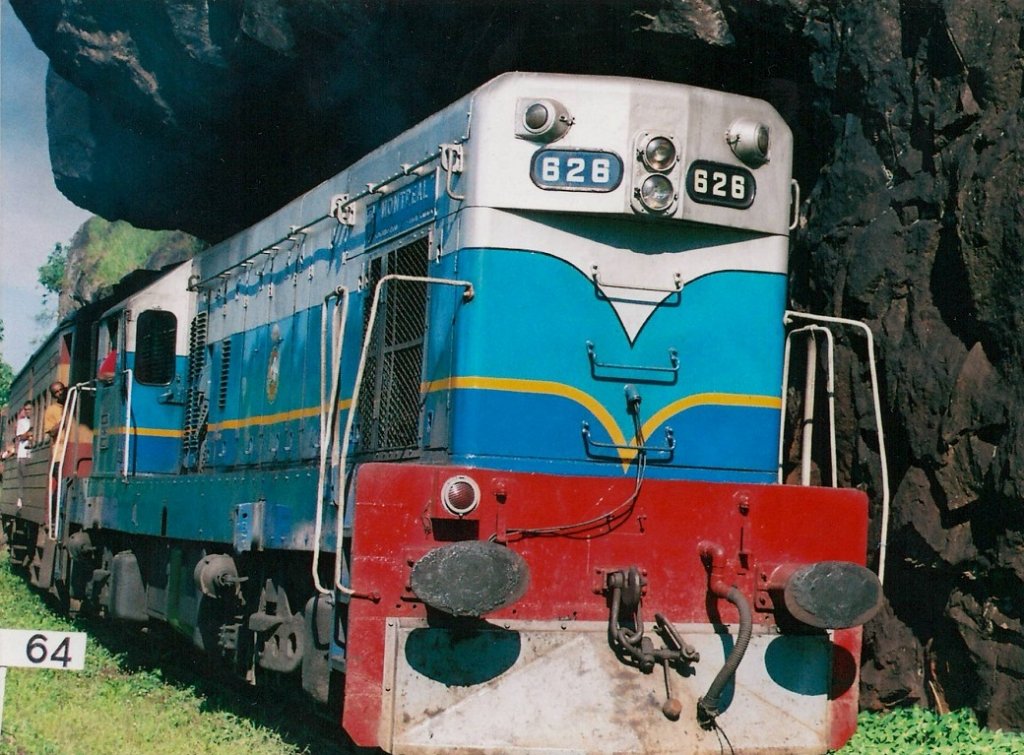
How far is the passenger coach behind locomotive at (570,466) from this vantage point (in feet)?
16.7

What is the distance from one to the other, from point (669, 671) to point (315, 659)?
1.60m

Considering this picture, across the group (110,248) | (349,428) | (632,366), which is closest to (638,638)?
(632,366)

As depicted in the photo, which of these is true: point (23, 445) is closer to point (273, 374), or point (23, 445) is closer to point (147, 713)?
point (147, 713)

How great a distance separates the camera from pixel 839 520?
5625 millimetres

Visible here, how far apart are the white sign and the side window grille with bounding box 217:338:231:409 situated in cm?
411

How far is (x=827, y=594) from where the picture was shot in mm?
5297

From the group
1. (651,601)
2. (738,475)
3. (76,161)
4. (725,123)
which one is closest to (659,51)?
(725,123)

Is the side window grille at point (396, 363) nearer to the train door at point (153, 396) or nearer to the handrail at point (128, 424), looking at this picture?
the train door at point (153, 396)

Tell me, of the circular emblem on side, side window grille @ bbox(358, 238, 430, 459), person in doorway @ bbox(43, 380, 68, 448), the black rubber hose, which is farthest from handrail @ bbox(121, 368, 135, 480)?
the black rubber hose

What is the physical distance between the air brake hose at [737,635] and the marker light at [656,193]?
1375mm

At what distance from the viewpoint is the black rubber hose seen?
5.16m

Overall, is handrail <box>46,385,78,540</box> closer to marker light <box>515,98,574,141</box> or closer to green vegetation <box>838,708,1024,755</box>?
marker light <box>515,98,574,141</box>

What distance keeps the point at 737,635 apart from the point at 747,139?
2.05 meters

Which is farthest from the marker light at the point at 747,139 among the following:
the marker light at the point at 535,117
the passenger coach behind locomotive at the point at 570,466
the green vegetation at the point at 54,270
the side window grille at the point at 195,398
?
the green vegetation at the point at 54,270
